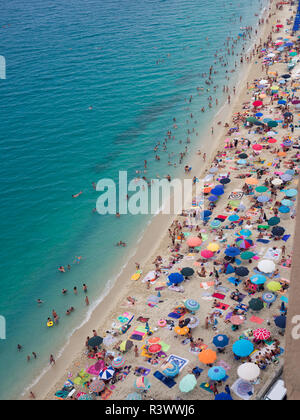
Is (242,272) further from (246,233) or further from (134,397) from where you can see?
(134,397)

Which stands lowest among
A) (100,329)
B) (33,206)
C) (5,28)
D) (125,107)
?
(100,329)

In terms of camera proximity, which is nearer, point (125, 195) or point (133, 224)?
point (133, 224)

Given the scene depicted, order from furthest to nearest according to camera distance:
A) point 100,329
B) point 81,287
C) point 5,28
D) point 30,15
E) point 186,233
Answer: point 30,15 < point 5,28 < point 186,233 < point 81,287 < point 100,329

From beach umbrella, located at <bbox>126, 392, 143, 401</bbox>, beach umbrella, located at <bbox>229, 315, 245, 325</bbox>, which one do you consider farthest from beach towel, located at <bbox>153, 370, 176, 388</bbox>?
beach umbrella, located at <bbox>229, 315, 245, 325</bbox>

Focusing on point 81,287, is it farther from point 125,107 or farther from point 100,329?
point 125,107

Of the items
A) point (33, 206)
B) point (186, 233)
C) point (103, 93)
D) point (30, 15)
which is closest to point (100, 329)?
point (186, 233)

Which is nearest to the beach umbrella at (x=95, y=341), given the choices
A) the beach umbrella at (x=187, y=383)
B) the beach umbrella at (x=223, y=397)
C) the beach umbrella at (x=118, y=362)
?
the beach umbrella at (x=118, y=362)

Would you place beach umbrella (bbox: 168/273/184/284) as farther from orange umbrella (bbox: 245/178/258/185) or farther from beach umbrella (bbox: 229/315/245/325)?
orange umbrella (bbox: 245/178/258/185)

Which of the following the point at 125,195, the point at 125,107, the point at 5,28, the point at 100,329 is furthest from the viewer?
the point at 5,28
